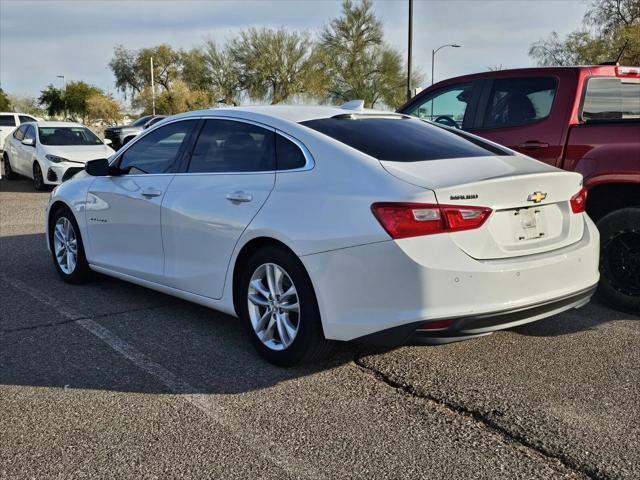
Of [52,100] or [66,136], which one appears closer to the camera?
[66,136]

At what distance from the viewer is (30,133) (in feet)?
51.2

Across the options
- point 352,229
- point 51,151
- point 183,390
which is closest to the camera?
point 352,229

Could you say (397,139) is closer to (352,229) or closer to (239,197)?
(352,229)

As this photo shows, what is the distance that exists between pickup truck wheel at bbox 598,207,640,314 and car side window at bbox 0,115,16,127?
22097 mm

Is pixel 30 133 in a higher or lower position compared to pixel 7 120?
lower

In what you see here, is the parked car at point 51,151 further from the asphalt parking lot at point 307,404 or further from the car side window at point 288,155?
the car side window at point 288,155

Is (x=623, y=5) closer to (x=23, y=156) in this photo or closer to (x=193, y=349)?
(x=23, y=156)

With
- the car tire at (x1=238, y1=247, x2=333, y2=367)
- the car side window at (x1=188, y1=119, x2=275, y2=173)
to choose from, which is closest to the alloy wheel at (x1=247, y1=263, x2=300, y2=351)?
the car tire at (x1=238, y1=247, x2=333, y2=367)

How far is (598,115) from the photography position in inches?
228

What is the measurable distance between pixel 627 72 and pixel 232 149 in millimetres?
3797

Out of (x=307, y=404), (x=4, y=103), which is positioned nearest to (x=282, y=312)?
(x=307, y=404)

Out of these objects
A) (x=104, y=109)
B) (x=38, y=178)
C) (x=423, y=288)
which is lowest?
(x=38, y=178)

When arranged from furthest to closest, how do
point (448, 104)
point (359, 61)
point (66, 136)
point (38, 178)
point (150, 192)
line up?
point (359, 61), point (66, 136), point (38, 178), point (448, 104), point (150, 192)

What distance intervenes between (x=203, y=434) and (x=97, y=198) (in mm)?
3053
